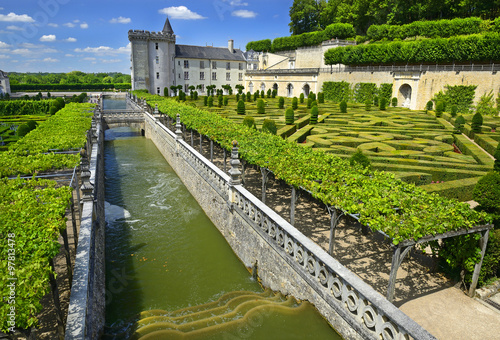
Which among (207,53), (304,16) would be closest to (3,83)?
(207,53)

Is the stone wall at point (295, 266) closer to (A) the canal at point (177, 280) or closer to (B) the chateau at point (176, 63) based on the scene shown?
(A) the canal at point (177, 280)

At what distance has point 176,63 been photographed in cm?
6675

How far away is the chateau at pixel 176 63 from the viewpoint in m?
61.2

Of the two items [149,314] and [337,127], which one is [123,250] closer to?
[149,314]

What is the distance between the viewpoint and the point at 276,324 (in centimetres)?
728

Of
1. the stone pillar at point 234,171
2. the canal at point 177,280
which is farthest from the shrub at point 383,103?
the stone pillar at point 234,171

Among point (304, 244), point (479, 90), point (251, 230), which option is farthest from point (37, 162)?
point (479, 90)

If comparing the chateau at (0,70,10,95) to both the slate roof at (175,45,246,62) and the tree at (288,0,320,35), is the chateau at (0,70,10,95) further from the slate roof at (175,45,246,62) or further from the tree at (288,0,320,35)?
the tree at (288,0,320,35)

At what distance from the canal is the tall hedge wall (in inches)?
1421

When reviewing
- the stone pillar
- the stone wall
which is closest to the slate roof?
the stone wall

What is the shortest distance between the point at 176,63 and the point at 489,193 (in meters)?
65.9

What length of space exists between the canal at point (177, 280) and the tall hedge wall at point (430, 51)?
36088mm

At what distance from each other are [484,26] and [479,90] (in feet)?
38.7

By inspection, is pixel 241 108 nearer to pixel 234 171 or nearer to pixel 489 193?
pixel 234 171
